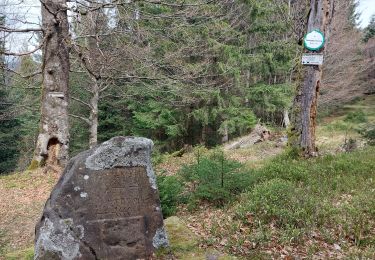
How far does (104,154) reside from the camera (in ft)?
12.7

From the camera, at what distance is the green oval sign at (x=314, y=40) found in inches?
295

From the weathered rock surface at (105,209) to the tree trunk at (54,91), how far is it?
6.16 metres

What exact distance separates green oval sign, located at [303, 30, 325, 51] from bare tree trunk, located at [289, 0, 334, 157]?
0.28 meters

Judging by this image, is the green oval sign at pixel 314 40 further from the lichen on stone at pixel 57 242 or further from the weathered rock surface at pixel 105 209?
the lichen on stone at pixel 57 242

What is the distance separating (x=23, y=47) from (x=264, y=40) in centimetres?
1591

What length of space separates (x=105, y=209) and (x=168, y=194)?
206cm

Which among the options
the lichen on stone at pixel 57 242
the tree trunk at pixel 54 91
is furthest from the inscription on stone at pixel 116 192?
the tree trunk at pixel 54 91

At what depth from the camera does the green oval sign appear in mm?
7500

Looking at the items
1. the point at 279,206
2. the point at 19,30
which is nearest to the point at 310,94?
the point at 279,206

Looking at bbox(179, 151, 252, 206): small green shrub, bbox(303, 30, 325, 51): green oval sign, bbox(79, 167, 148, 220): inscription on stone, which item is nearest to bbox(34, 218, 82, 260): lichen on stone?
bbox(79, 167, 148, 220): inscription on stone

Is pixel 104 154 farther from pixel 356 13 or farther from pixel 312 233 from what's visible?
pixel 356 13

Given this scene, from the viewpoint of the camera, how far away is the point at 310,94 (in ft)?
25.3

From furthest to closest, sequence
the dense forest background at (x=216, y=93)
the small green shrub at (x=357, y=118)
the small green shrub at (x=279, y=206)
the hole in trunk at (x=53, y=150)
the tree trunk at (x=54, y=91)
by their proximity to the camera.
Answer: the small green shrub at (x=357, y=118)
the dense forest background at (x=216, y=93)
the hole in trunk at (x=53, y=150)
the tree trunk at (x=54, y=91)
the small green shrub at (x=279, y=206)

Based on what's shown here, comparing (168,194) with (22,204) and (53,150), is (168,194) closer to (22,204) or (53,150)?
(22,204)
